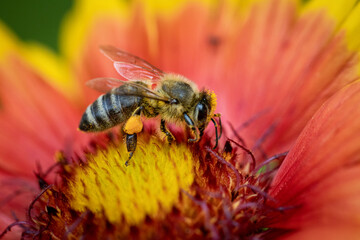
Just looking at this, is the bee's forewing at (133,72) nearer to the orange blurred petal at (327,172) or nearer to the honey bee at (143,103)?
the honey bee at (143,103)

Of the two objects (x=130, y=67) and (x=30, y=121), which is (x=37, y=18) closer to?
(x=30, y=121)

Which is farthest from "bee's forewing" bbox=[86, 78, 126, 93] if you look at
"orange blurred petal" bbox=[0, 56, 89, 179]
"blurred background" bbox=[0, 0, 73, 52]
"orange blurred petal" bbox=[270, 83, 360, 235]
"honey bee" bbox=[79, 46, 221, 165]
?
"blurred background" bbox=[0, 0, 73, 52]

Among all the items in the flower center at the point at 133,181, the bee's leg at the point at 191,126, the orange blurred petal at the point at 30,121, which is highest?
the orange blurred petal at the point at 30,121

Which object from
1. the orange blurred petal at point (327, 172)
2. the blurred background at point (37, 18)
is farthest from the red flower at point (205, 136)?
the blurred background at point (37, 18)

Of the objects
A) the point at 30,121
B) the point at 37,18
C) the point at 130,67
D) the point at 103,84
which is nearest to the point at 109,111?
the point at 103,84

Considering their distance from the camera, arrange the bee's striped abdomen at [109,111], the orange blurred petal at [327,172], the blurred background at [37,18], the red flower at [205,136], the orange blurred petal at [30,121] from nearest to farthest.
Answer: the orange blurred petal at [327,172] < the red flower at [205,136] < the bee's striped abdomen at [109,111] < the orange blurred petal at [30,121] < the blurred background at [37,18]
